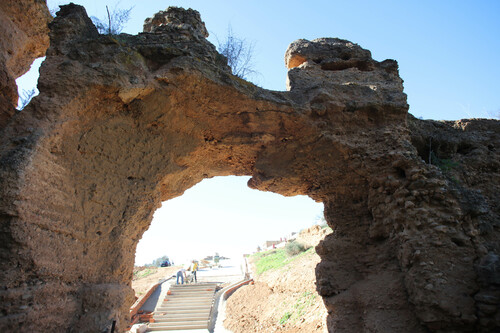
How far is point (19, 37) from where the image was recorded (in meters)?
5.45

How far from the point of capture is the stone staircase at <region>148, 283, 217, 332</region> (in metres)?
8.65


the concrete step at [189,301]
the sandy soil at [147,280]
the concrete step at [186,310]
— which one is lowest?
the concrete step at [186,310]

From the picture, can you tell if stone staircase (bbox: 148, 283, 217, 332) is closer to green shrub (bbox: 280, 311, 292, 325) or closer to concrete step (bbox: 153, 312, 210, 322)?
concrete step (bbox: 153, 312, 210, 322)

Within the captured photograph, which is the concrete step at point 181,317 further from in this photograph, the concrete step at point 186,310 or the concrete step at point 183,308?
the concrete step at point 183,308

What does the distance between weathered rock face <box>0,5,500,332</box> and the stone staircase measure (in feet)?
17.1

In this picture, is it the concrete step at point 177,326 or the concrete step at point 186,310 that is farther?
the concrete step at point 186,310

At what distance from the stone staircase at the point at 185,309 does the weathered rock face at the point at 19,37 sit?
278 inches

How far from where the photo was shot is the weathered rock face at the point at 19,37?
4656 millimetres

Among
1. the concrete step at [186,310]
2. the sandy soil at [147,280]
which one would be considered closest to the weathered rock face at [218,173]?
the concrete step at [186,310]

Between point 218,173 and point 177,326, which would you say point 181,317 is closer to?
point 177,326

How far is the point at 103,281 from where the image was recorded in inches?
144

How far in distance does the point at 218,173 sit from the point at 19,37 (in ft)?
14.3

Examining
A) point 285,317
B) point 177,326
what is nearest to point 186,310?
point 177,326

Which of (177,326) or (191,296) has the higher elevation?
(191,296)
